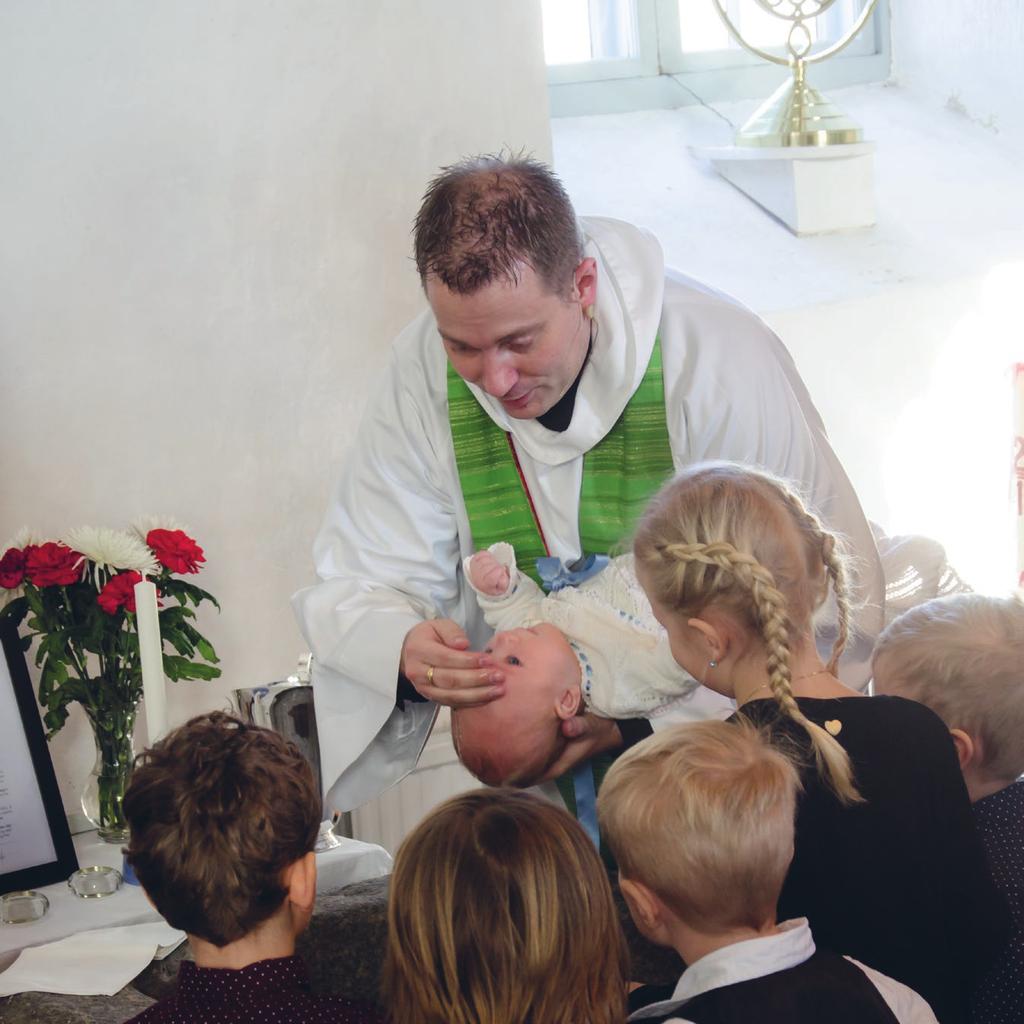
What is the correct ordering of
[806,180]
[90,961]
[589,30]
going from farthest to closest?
1. [589,30]
2. [806,180]
3. [90,961]

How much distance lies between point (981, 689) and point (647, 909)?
0.76 meters

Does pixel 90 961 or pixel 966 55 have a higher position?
pixel 966 55

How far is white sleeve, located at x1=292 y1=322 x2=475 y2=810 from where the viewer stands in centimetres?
282

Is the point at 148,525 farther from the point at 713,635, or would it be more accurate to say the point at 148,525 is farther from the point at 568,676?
the point at 713,635

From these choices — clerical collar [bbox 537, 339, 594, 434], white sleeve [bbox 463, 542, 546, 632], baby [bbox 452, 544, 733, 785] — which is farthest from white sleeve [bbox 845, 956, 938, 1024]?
clerical collar [bbox 537, 339, 594, 434]

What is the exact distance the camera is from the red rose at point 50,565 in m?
2.80

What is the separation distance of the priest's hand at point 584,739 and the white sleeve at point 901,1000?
3.27 ft

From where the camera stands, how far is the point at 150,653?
8.33 ft

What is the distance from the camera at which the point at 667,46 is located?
507 cm

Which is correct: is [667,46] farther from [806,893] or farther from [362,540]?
[806,893]

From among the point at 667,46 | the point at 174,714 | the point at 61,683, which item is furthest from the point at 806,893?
the point at 667,46

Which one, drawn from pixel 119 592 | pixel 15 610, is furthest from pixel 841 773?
pixel 15 610

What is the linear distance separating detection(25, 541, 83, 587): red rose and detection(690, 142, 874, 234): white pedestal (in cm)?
284

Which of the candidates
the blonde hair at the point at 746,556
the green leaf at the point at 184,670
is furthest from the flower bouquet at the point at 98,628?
the blonde hair at the point at 746,556
